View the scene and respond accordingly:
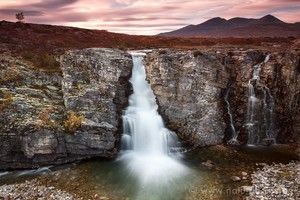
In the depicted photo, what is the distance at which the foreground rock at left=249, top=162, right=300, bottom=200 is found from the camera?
18031 mm

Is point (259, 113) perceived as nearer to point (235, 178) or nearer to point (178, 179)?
point (235, 178)

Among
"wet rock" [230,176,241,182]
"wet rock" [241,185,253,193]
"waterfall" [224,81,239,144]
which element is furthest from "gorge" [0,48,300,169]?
"wet rock" [241,185,253,193]

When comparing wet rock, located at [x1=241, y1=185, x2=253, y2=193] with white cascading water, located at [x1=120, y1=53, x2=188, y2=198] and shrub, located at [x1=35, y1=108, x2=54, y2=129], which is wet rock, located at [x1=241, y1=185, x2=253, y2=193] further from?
shrub, located at [x1=35, y1=108, x2=54, y2=129]

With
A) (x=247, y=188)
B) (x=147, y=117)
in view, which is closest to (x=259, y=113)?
(x=247, y=188)

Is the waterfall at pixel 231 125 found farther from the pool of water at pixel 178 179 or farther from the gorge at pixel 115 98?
the pool of water at pixel 178 179

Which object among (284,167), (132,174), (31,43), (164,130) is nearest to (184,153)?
(164,130)

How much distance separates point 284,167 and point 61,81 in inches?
921

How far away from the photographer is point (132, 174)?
21906 mm

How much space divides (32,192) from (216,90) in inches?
811

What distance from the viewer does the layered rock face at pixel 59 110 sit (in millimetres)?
22094

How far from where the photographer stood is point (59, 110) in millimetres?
24156

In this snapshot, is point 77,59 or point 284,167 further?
point 77,59

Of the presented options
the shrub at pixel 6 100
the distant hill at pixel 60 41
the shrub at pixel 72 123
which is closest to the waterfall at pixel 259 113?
the shrub at pixel 72 123

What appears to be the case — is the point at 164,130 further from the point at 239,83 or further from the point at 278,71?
the point at 278,71
